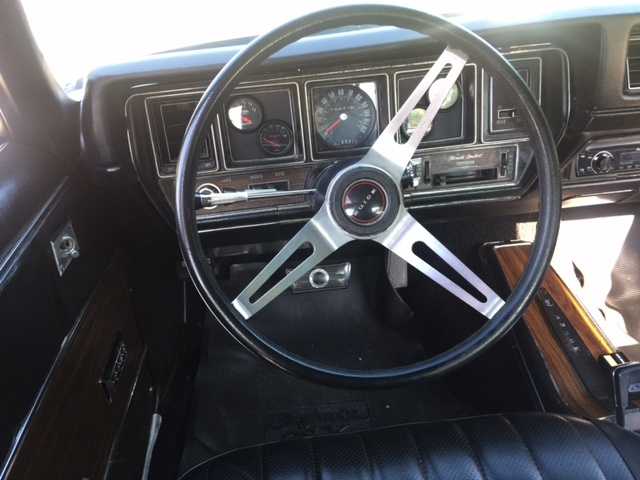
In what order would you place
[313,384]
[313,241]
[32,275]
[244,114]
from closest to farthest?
[32,275] < [313,241] < [244,114] < [313,384]

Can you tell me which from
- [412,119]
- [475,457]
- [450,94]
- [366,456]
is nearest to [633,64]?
[450,94]

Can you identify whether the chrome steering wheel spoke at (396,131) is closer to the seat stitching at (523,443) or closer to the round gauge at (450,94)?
the round gauge at (450,94)

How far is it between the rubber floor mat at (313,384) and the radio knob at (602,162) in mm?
791

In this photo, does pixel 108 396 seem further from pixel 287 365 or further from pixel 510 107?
pixel 510 107

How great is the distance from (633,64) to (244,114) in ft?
3.35

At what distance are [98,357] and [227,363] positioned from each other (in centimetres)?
71

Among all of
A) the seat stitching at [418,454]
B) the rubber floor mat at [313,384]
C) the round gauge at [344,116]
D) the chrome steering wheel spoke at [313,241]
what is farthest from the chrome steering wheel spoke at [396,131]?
the rubber floor mat at [313,384]

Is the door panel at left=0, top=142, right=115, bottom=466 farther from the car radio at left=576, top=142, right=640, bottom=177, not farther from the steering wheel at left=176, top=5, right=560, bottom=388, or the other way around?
the car radio at left=576, top=142, right=640, bottom=177

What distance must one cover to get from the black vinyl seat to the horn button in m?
0.43

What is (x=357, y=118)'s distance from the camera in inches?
59.1

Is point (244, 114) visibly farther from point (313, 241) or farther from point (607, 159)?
point (607, 159)

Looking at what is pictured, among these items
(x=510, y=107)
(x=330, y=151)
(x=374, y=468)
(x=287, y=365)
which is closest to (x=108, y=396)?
(x=287, y=365)

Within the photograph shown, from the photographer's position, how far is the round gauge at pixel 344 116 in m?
1.47

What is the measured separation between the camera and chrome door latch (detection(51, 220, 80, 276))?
1.22 metres
